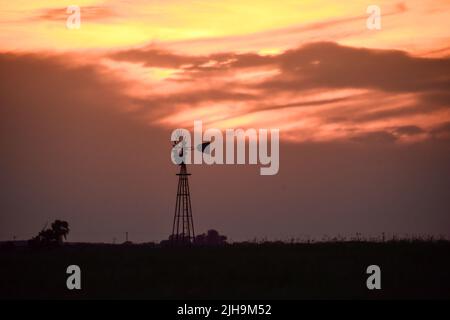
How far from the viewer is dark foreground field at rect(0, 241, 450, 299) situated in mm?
39406

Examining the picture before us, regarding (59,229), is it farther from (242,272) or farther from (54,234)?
(242,272)

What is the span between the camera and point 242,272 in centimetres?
4300

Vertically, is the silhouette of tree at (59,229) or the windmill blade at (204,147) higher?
the windmill blade at (204,147)

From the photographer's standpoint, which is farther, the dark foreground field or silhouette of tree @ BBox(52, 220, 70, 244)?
silhouette of tree @ BBox(52, 220, 70, 244)

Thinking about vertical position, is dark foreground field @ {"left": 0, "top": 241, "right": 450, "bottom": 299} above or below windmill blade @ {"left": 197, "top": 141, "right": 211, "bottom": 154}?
below

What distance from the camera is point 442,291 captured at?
3888 centimetres

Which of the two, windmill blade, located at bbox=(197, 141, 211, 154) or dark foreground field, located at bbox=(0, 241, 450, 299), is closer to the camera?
dark foreground field, located at bbox=(0, 241, 450, 299)

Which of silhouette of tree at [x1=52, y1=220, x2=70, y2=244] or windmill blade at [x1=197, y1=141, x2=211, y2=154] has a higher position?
windmill blade at [x1=197, y1=141, x2=211, y2=154]

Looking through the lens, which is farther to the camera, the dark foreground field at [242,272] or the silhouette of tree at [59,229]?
the silhouette of tree at [59,229]

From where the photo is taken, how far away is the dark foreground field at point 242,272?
3941 cm

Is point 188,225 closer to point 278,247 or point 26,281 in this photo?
point 278,247

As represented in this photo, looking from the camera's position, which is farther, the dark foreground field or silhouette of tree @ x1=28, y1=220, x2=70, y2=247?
silhouette of tree @ x1=28, y1=220, x2=70, y2=247
